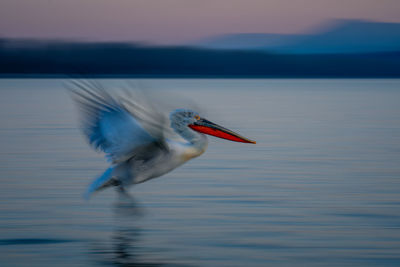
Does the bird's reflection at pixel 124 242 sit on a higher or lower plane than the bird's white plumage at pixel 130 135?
lower

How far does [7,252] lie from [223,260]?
5.20ft

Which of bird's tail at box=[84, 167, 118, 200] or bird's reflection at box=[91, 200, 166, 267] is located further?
bird's tail at box=[84, 167, 118, 200]

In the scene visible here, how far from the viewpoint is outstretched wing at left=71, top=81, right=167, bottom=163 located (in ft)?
17.1

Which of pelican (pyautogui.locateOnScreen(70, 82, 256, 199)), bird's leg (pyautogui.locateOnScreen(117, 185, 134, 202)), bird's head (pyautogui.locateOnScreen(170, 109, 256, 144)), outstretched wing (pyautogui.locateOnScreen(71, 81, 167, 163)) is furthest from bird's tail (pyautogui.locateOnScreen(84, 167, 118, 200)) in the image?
bird's head (pyautogui.locateOnScreen(170, 109, 256, 144))

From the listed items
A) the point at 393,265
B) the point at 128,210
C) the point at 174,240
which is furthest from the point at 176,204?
the point at 393,265

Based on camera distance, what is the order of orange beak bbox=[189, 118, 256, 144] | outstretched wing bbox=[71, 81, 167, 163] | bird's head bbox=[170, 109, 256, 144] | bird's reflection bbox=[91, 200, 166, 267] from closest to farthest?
bird's reflection bbox=[91, 200, 166, 267]
outstretched wing bbox=[71, 81, 167, 163]
bird's head bbox=[170, 109, 256, 144]
orange beak bbox=[189, 118, 256, 144]

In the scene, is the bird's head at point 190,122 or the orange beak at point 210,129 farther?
the orange beak at point 210,129

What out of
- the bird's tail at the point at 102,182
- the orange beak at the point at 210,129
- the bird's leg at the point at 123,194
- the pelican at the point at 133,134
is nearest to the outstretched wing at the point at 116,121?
the pelican at the point at 133,134

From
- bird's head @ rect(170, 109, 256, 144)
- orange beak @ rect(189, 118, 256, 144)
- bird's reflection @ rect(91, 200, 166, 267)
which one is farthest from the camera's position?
orange beak @ rect(189, 118, 256, 144)

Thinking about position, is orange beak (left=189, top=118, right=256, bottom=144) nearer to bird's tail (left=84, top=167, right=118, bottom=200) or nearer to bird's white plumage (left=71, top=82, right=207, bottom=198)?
bird's white plumage (left=71, top=82, right=207, bottom=198)

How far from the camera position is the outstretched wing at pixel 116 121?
5.21 metres

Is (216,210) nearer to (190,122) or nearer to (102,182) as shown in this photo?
(190,122)

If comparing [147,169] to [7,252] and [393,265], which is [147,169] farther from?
[393,265]

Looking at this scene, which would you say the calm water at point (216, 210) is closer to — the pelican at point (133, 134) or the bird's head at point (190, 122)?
the pelican at point (133, 134)
